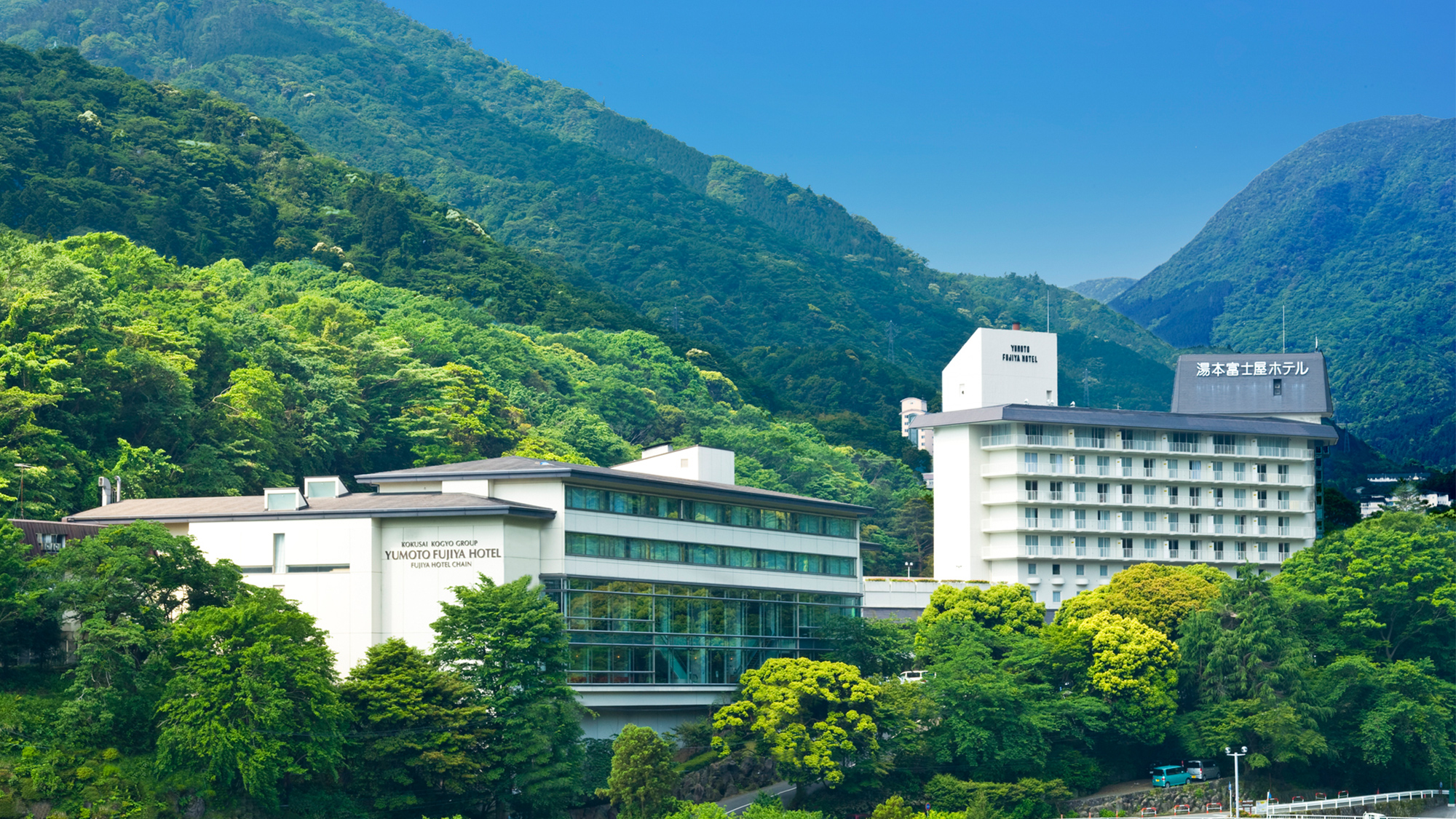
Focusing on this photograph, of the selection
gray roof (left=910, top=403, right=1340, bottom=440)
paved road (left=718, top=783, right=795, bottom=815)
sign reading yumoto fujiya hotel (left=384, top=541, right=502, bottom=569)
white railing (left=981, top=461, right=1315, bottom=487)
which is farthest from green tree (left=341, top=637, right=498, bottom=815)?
white railing (left=981, top=461, right=1315, bottom=487)

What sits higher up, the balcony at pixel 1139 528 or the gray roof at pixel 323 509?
the gray roof at pixel 323 509

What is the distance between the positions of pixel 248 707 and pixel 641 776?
626 inches

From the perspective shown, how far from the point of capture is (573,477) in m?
68.4

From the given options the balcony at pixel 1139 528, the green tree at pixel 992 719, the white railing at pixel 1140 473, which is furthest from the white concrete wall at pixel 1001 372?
the green tree at pixel 992 719

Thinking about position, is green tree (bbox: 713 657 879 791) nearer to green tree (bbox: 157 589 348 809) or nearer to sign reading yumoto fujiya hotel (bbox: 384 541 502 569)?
sign reading yumoto fujiya hotel (bbox: 384 541 502 569)

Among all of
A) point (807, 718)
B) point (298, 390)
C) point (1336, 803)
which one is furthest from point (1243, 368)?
point (298, 390)

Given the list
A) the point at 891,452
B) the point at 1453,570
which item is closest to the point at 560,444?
the point at 1453,570

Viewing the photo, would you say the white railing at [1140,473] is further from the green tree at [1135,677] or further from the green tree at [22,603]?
the green tree at [22,603]

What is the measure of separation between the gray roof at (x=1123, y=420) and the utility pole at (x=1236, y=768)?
108 feet

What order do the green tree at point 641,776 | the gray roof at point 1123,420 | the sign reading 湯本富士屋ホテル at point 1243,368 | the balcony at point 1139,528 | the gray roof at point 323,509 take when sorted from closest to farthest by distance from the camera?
the green tree at point 641,776
the gray roof at point 323,509
the gray roof at point 1123,420
the balcony at point 1139,528
the sign reading 湯本富士屋ホテル at point 1243,368

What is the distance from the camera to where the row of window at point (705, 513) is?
69.9 meters

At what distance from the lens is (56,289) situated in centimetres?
8081

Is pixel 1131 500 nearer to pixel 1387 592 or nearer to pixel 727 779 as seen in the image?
pixel 1387 592

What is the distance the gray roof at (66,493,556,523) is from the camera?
214 feet
